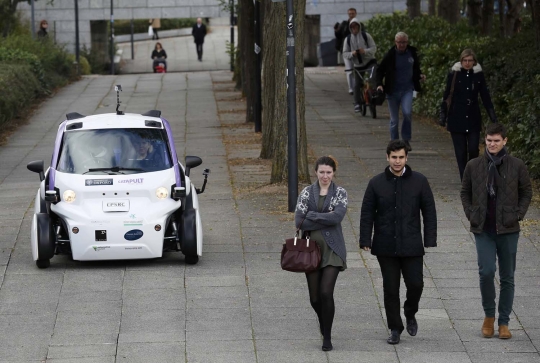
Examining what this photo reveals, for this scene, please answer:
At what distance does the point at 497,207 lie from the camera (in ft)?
27.2

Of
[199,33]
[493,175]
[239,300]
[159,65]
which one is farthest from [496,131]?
[199,33]

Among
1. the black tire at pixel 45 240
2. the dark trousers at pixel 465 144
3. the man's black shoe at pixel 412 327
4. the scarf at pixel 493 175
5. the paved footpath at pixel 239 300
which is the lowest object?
the paved footpath at pixel 239 300

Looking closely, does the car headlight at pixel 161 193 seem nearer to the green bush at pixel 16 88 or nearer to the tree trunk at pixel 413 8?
the green bush at pixel 16 88

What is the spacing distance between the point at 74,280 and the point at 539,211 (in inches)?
221

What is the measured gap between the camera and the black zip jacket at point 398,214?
8164 mm

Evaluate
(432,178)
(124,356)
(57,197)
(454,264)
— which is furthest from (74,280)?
(432,178)

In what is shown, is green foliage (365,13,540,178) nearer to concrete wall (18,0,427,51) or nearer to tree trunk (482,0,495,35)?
tree trunk (482,0,495,35)

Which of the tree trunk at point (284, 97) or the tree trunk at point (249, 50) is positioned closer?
the tree trunk at point (284, 97)

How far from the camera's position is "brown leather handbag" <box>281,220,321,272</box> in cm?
801

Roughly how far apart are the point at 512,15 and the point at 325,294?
20.5 meters

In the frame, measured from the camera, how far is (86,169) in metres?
10.9

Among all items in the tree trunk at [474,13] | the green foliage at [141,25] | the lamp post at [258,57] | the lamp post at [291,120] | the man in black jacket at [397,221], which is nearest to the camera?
the man in black jacket at [397,221]

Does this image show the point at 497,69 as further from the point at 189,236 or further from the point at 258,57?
the point at 189,236

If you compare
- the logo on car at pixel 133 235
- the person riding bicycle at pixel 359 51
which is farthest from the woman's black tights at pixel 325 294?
the person riding bicycle at pixel 359 51
